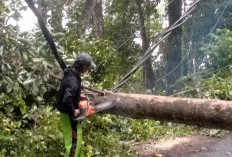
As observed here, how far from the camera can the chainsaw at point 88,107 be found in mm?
4172

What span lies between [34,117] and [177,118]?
7.59 ft

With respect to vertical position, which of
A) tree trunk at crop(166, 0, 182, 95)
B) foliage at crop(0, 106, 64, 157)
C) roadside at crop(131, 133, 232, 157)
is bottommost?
roadside at crop(131, 133, 232, 157)

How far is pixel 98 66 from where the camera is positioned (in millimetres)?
7238

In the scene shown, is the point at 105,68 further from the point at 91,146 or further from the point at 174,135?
the point at 91,146

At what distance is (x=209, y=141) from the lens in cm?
674

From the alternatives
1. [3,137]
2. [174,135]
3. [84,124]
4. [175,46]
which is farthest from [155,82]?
[3,137]

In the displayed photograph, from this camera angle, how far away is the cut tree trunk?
12.6 feet

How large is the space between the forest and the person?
22.8 inches

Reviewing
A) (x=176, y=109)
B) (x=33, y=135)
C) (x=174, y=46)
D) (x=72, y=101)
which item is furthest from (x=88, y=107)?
(x=174, y=46)

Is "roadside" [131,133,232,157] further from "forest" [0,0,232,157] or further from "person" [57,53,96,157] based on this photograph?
"person" [57,53,96,157]

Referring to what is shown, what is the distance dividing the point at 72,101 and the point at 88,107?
39cm

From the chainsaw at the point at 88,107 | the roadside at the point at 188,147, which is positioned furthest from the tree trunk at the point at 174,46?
the chainsaw at the point at 88,107

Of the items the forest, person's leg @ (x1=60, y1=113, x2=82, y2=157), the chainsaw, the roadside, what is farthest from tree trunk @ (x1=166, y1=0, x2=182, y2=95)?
person's leg @ (x1=60, y1=113, x2=82, y2=157)

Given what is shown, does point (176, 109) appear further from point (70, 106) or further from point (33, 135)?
point (33, 135)
